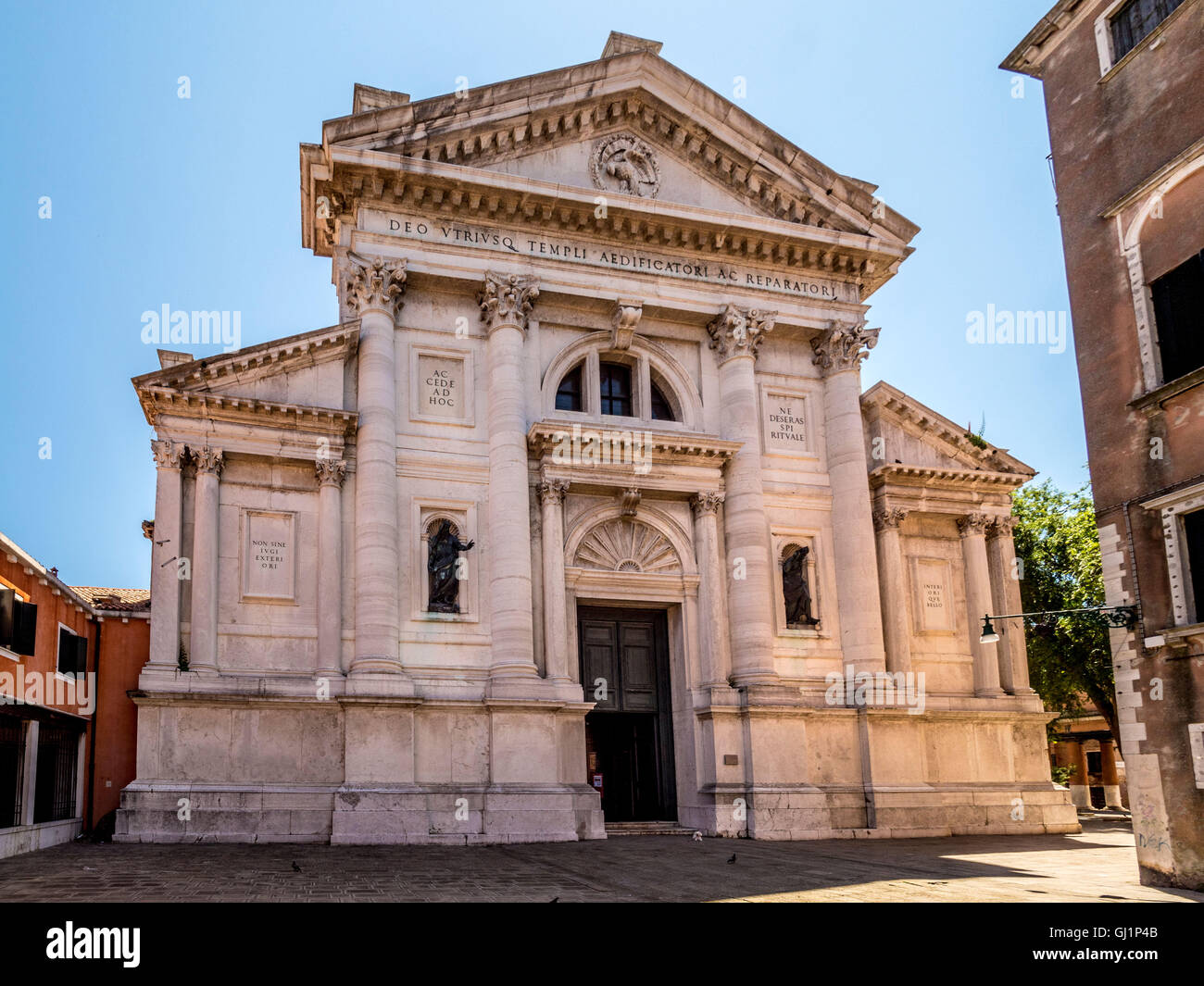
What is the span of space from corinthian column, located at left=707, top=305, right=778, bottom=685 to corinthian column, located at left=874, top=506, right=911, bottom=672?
321 cm

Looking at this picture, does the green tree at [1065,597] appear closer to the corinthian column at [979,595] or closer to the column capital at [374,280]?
the corinthian column at [979,595]

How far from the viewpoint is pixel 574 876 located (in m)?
16.7

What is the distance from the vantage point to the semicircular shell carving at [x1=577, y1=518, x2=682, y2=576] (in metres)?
27.7


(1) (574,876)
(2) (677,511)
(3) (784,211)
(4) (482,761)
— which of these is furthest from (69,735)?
(3) (784,211)

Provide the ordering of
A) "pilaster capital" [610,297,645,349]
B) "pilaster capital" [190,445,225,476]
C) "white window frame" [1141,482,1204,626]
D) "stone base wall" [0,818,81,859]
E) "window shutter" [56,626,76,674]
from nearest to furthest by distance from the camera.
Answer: "white window frame" [1141,482,1204,626] < "stone base wall" [0,818,81,859] < "window shutter" [56,626,76,674] < "pilaster capital" [190,445,225,476] < "pilaster capital" [610,297,645,349]

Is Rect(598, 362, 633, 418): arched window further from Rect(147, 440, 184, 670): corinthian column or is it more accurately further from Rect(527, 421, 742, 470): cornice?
Rect(147, 440, 184, 670): corinthian column

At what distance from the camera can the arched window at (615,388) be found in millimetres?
29188

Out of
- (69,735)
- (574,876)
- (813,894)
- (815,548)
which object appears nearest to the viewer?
(813,894)

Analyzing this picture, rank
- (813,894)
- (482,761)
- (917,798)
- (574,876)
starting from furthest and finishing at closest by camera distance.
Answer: (917,798)
(482,761)
(574,876)
(813,894)

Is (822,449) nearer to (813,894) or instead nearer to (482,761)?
(482,761)

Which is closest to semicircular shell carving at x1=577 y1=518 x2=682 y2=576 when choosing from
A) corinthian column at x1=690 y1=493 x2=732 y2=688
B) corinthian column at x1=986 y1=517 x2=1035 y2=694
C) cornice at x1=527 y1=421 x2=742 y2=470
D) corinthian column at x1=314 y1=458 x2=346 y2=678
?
corinthian column at x1=690 y1=493 x2=732 y2=688

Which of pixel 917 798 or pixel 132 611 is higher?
pixel 132 611

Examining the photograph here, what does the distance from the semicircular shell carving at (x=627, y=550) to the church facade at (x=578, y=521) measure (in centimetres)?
8

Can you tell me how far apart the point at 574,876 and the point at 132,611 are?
1276 centimetres
